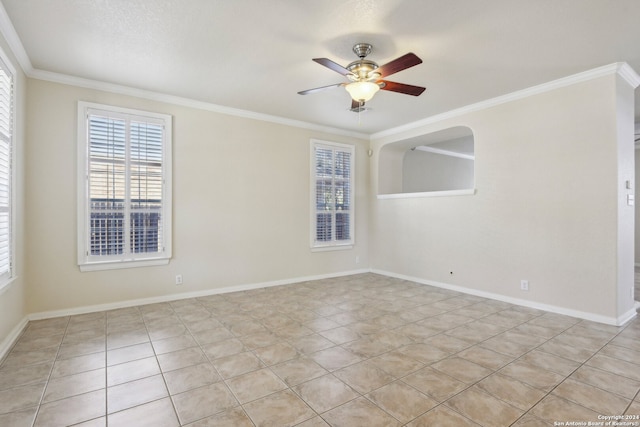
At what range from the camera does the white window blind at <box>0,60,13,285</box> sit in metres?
2.72

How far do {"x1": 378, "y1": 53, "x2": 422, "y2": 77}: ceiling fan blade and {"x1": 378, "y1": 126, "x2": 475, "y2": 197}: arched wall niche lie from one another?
2.65 m

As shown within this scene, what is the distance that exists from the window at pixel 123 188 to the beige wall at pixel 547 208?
407 centimetres

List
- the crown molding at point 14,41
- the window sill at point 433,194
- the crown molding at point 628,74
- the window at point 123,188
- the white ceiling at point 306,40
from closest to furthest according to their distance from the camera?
the white ceiling at point 306,40, the crown molding at point 14,41, the crown molding at point 628,74, the window at point 123,188, the window sill at point 433,194

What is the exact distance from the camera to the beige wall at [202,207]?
3.62 meters

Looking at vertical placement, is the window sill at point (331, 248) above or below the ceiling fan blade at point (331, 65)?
below

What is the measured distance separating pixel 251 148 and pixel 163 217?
1.64 metres

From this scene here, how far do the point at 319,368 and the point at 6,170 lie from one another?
3201 mm

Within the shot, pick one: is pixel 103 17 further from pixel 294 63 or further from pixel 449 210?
pixel 449 210

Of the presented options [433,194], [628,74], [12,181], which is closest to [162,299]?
[12,181]

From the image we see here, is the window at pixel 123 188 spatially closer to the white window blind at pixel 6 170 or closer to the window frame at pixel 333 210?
the white window blind at pixel 6 170

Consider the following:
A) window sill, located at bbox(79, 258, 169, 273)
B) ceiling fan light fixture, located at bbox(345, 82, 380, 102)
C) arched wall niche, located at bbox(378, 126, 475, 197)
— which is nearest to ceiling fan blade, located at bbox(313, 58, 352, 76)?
ceiling fan light fixture, located at bbox(345, 82, 380, 102)

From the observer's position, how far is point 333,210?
5.96m

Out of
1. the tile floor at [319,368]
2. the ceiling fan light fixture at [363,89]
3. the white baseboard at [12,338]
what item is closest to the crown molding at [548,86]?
the ceiling fan light fixture at [363,89]

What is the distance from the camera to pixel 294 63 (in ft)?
11.0
